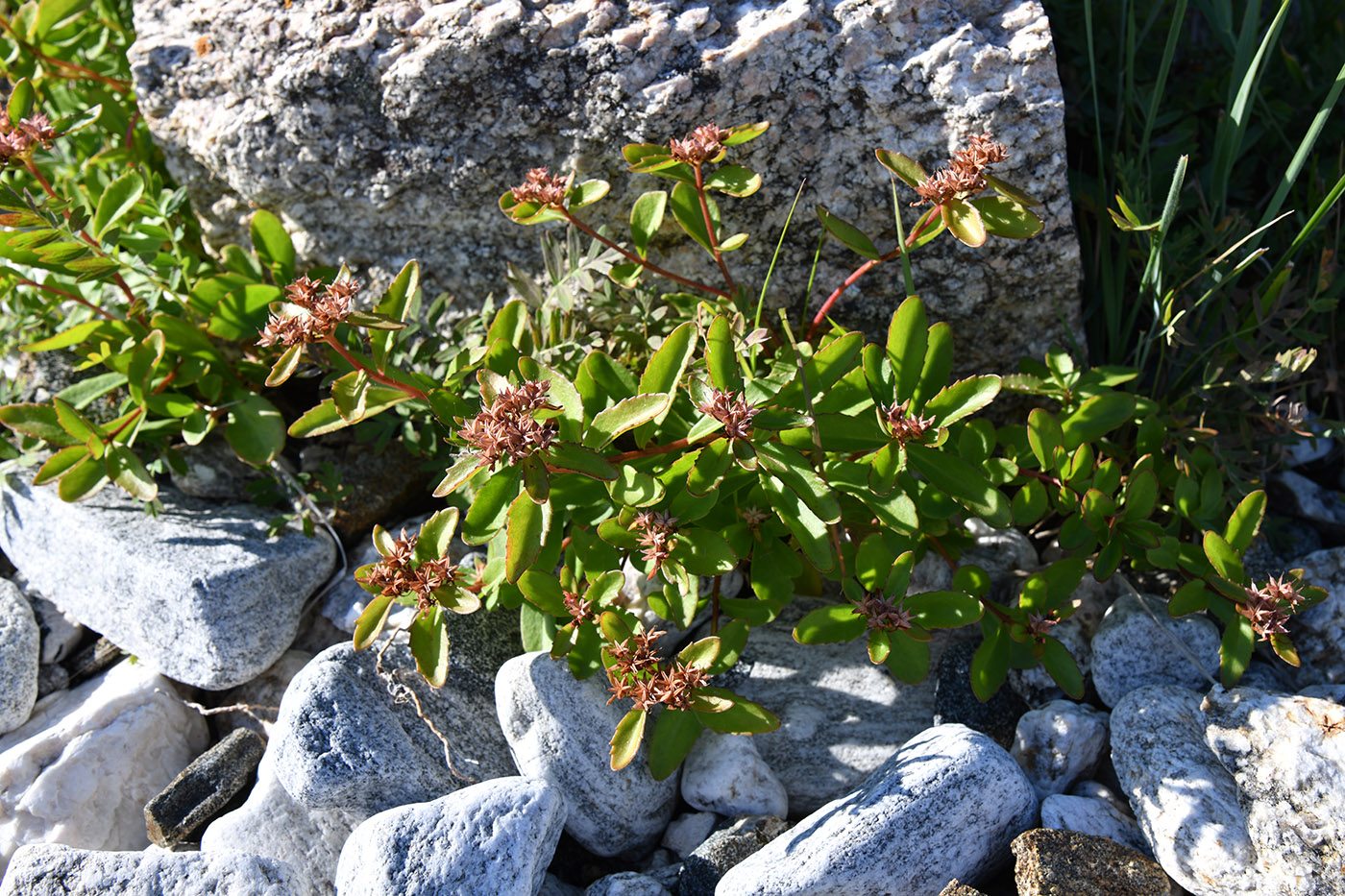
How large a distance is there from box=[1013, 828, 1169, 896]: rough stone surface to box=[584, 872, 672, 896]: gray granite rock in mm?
A: 913

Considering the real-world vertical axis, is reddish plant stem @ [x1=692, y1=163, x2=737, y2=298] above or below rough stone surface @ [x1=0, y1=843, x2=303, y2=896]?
above

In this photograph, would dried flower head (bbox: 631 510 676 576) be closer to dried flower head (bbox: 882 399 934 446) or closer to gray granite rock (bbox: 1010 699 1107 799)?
dried flower head (bbox: 882 399 934 446)

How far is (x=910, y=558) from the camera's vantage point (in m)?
2.46

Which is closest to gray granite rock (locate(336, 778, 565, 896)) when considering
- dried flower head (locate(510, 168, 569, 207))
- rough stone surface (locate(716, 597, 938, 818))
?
rough stone surface (locate(716, 597, 938, 818))

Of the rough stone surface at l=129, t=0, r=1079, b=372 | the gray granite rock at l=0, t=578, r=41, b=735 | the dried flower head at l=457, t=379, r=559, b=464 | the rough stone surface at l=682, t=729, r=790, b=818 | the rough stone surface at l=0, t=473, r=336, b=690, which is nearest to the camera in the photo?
the dried flower head at l=457, t=379, r=559, b=464

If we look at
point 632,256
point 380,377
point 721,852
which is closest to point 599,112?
point 632,256

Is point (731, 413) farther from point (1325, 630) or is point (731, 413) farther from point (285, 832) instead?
point (1325, 630)

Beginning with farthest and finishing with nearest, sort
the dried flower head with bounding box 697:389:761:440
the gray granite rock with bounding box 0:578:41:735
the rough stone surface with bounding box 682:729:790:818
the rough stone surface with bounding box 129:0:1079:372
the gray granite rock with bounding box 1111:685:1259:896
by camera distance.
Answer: the gray granite rock with bounding box 0:578:41:735 < the rough stone surface with bounding box 129:0:1079:372 < the rough stone surface with bounding box 682:729:790:818 < the gray granite rock with bounding box 1111:685:1259:896 < the dried flower head with bounding box 697:389:761:440

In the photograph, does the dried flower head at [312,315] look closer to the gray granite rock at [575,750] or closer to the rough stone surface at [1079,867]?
the gray granite rock at [575,750]

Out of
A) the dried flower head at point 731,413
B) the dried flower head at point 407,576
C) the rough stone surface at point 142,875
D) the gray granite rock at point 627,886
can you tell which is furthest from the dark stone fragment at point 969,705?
the rough stone surface at point 142,875

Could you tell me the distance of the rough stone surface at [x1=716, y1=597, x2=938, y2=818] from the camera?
2.79m

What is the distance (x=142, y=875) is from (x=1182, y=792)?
273cm

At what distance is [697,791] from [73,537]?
225cm

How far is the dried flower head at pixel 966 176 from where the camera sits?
2281 millimetres
